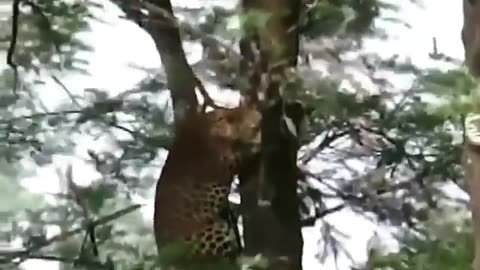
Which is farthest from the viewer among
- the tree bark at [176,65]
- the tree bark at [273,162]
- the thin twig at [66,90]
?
the thin twig at [66,90]

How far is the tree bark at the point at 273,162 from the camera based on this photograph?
2.10ft

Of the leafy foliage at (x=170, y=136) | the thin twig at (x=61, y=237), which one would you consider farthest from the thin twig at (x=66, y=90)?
the thin twig at (x=61, y=237)

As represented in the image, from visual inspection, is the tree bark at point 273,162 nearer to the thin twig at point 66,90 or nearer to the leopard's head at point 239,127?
the leopard's head at point 239,127

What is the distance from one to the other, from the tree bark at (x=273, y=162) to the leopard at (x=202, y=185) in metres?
0.03

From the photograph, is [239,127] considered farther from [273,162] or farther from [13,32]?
[13,32]

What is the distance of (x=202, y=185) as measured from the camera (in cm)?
76

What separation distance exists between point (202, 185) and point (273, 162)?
93 millimetres

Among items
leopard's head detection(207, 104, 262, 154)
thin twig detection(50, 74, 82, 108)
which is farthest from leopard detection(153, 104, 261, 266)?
thin twig detection(50, 74, 82, 108)

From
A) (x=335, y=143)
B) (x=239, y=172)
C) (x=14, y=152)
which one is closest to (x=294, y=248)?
(x=239, y=172)

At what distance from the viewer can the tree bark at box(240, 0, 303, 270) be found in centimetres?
→ 64

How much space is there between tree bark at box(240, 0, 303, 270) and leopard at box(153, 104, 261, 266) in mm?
27

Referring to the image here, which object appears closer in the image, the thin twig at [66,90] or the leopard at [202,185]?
the leopard at [202,185]

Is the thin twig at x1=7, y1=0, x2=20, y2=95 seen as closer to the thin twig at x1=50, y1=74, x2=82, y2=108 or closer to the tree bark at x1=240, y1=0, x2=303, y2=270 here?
the thin twig at x1=50, y1=74, x2=82, y2=108

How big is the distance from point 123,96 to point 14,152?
123 millimetres
